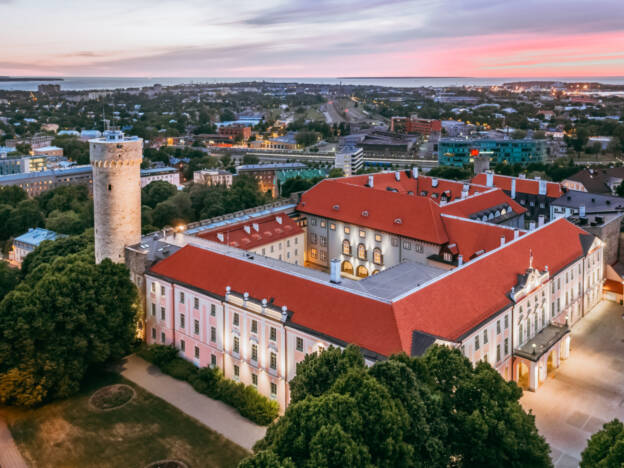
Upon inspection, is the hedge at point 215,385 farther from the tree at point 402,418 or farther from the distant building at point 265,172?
the distant building at point 265,172

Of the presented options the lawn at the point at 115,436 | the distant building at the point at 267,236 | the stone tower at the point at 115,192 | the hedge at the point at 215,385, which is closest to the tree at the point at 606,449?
the lawn at the point at 115,436

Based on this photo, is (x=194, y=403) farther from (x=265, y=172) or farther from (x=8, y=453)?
(x=265, y=172)

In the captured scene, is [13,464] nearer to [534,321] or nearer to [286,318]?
[286,318]

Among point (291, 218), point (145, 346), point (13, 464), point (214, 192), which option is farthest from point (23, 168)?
point (13, 464)

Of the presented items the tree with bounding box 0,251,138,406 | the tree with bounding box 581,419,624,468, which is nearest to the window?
the tree with bounding box 0,251,138,406

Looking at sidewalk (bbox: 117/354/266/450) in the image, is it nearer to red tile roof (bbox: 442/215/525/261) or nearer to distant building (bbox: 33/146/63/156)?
red tile roof (bbox: 442/215/525/261)
